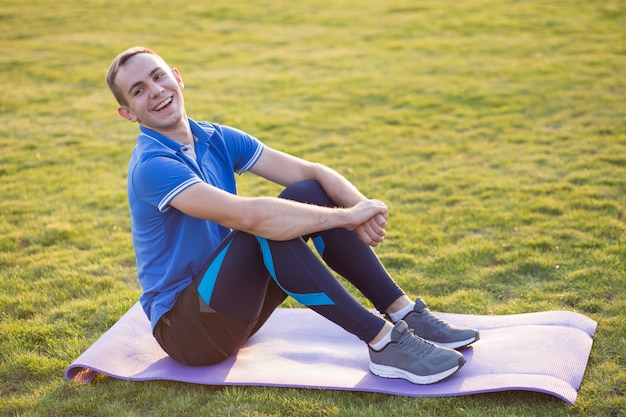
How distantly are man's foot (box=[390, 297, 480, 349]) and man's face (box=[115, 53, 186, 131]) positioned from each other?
1527 mm

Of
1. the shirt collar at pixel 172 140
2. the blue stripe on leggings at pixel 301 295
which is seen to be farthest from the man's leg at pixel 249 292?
the shirt collar at pixel 172 140

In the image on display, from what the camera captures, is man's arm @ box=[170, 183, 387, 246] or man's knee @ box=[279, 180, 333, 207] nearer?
man's arm @ box=[170, 183, 387, 246]

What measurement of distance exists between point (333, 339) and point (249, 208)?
1135mm

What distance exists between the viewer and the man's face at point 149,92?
131 inches

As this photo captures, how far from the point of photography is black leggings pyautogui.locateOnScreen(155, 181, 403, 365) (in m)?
3.09

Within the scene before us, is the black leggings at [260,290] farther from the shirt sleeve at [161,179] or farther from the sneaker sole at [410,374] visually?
the shirt sleeve at [161,179]

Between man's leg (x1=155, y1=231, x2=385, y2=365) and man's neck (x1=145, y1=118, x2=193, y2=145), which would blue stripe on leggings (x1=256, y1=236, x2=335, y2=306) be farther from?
man's neck (x1=145, y1=118, x2=193, y2=145)

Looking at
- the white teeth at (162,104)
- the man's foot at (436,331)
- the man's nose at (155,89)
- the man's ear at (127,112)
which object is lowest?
the man's foot at (436,331)

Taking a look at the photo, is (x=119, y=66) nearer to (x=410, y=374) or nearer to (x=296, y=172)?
(x=296, y=172)

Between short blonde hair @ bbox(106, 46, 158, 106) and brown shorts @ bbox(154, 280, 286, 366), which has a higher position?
short blonde hair @ bbox(106, 46, 158, 106)

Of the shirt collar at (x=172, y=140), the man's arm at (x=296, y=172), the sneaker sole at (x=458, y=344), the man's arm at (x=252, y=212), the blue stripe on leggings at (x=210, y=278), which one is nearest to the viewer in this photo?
the man's arm at (x=252, y=212)

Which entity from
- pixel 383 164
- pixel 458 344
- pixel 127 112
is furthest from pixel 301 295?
pixel 383 164

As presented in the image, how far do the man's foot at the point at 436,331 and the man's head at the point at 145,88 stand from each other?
5.01 feet

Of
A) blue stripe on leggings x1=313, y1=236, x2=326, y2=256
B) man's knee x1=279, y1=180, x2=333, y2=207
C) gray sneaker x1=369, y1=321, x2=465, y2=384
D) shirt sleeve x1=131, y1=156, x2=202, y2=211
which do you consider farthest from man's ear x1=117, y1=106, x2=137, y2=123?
gray sneaker x1=369, y1=321, x2=465, y2=384
